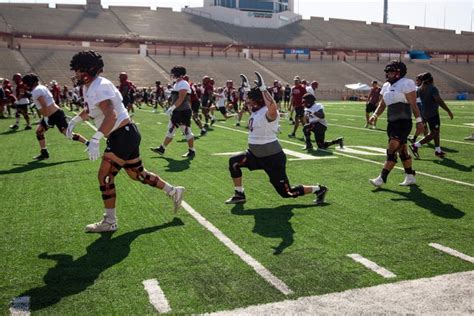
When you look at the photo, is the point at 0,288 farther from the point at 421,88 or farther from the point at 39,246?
the point at 421,88

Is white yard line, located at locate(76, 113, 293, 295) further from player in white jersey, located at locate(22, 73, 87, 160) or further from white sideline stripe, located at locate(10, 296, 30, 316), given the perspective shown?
A: player in white jersey, located at locate(22, 73, 87, 160)

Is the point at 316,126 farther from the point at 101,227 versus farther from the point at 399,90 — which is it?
the point at 101,227

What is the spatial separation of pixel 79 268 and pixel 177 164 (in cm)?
545

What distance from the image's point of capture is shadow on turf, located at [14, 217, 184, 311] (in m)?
3.58

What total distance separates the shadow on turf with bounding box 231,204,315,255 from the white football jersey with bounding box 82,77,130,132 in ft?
6.09

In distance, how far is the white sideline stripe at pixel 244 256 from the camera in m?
3.72

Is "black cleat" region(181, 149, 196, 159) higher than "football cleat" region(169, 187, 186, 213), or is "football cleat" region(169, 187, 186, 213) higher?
"football cleat" region(169, 187, 186, 213)

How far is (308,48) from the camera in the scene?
195ft

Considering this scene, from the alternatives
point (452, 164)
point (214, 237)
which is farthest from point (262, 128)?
point (452, 164)

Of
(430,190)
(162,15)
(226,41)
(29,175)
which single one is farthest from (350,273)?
(162,15)

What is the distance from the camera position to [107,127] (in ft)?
16.0

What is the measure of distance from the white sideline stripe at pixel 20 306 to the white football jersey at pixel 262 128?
10.9ft

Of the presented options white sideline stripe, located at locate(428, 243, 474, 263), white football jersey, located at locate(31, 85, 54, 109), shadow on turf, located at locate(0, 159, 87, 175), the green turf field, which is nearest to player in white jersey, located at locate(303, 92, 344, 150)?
the green turf field

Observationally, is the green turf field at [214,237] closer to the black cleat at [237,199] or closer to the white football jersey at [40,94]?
the black cleat at [237,199]
